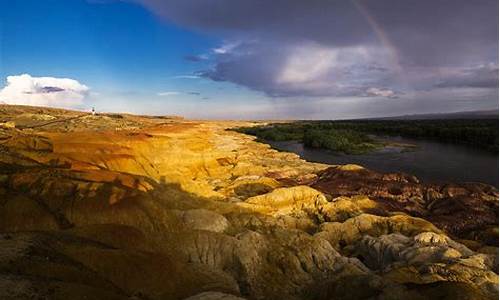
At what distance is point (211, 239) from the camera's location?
80.2 ft

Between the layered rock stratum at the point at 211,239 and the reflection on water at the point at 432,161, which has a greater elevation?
the layered rock stratum at the point at 211,239

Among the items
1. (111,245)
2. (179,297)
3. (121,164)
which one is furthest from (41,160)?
(179,297)

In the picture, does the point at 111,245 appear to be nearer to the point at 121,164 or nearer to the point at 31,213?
the point at 31,213

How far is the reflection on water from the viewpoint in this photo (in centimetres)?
6688

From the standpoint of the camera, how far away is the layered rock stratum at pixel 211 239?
53.4ft

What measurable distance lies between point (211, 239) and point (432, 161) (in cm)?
6750

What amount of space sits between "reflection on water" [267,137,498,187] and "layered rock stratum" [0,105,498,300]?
2087 centimetres

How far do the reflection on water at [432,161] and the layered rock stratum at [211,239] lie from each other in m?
20.9

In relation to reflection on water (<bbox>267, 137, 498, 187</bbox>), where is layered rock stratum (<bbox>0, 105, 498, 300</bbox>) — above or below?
above

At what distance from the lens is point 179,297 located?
17.2 meters

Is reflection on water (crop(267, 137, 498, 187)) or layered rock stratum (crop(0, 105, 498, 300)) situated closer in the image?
layered rock stratum (crop(0, 105, 498, 300))

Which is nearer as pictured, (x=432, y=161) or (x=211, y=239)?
(x=211, y=239)

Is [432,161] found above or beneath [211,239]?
beneath

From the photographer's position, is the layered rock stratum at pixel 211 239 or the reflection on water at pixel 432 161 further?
the reflection on water at pixel 432 161
